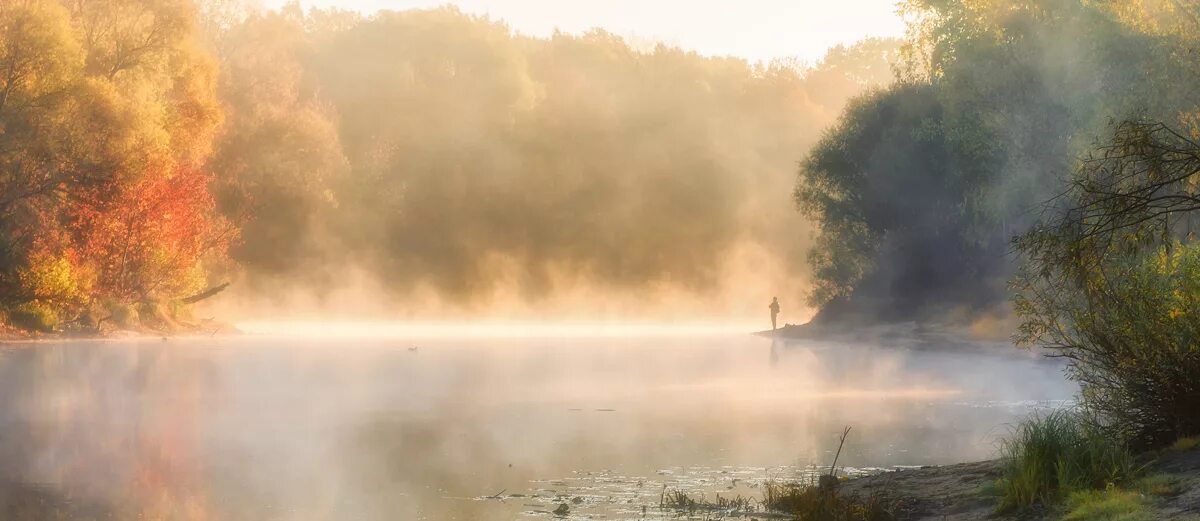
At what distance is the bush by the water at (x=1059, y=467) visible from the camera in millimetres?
12398

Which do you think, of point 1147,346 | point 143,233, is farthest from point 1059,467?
point 143,233

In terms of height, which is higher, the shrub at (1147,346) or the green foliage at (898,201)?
the green foliage at (898,201)

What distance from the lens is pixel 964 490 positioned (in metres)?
14.1

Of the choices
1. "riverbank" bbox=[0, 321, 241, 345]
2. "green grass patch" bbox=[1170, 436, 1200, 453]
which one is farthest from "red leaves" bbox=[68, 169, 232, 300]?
"green grass patch" bbox=[1170, 436, 1200, 453]

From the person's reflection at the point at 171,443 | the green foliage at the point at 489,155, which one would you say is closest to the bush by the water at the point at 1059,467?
the person's reflection at the point at 171,443

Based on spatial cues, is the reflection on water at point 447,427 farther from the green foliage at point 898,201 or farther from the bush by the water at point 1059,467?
the green foliage at point 898,201

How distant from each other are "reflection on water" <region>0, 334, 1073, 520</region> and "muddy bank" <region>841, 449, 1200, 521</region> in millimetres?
1982

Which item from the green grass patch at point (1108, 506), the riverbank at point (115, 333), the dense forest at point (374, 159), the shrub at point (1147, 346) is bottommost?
the green grass patch at point (1108, 506)

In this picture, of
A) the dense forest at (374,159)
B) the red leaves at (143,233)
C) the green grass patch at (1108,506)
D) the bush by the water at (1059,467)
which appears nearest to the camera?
the green grass patch at (1108,506)

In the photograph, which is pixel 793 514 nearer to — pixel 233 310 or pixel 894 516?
pixel 894 516

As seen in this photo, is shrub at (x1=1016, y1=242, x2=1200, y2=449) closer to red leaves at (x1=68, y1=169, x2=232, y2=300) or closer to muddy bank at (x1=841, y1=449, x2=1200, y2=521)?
muddy bank at (x1=841, y1=449, x2=1200, y2=521)

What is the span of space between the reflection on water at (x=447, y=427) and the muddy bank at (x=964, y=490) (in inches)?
78.0

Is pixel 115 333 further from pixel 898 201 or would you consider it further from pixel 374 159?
pixel 374 159

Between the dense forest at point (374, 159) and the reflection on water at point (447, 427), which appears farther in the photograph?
the dense forest at point (374, 159)
